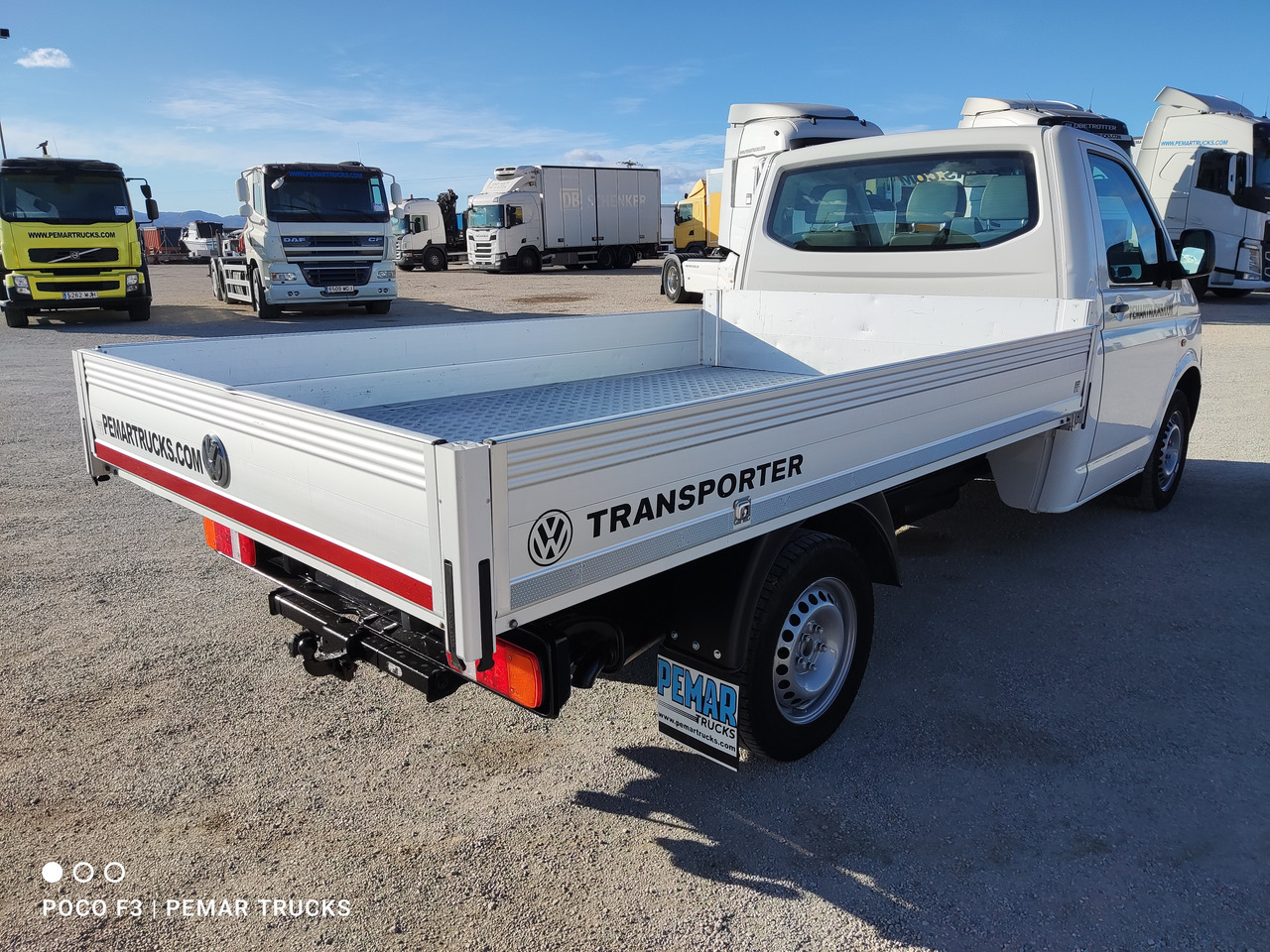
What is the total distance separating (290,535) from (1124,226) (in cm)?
453

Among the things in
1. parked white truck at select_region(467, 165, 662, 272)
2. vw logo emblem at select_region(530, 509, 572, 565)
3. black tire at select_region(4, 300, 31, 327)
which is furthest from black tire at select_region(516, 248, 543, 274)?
vw logo emblem at select_region(530, 509, 572, 565)

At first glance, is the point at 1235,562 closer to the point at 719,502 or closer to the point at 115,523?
the point at 719,502

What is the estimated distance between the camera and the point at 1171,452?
586 centimetres

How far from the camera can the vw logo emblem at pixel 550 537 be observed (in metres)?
2.00

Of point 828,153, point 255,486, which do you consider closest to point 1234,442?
point 828,153

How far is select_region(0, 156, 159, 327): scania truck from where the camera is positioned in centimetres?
1511

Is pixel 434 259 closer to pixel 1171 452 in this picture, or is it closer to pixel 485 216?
pixel 485 216

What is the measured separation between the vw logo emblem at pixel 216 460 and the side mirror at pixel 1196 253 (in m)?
4.84

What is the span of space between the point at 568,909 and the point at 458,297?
863 inches

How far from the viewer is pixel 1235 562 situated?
4980mm

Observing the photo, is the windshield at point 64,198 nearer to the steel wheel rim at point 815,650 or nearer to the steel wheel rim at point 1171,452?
the steel wheel rim at point 1171,452

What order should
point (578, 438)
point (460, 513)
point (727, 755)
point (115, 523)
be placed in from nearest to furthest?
point (460, 513) < point (578, 438) < point (727, 755) < point (115, 523)

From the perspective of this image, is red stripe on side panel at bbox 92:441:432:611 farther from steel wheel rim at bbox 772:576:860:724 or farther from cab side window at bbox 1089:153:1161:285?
cab side window at bbox 1089:153:1161:285

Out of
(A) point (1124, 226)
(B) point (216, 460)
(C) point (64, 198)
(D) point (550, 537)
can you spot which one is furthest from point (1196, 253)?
(C) point (64, 198)
